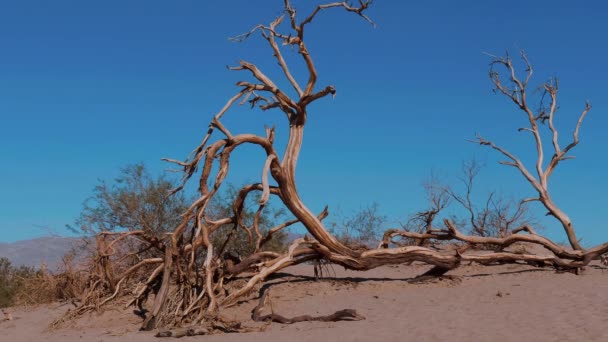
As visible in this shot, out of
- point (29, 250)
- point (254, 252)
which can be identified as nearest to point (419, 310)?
point (254, 252)

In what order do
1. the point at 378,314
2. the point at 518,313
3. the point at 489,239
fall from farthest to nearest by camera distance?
1. the point at 489,239
2. the point at 378,314
3. the point at 518,313

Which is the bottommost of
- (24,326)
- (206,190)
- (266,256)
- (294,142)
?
(24,326)

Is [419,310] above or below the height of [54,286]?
below

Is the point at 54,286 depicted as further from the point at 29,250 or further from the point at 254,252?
the point at 29,250

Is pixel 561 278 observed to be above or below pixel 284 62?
below

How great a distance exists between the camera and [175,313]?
Answer: 10.9 m

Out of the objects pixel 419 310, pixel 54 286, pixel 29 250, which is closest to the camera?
pixel 419 310

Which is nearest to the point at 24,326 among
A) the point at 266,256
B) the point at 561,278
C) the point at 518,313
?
the point at 266,256

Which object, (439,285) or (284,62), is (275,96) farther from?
(439,285)

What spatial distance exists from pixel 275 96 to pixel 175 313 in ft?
15.0

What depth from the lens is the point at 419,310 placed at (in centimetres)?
1058

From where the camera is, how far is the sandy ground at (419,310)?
345 inches

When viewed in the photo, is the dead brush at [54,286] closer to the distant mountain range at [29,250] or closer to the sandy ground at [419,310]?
the sandy ground at [419,310]

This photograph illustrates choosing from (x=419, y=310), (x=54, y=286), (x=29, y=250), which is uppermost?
(x=29, y=250)
